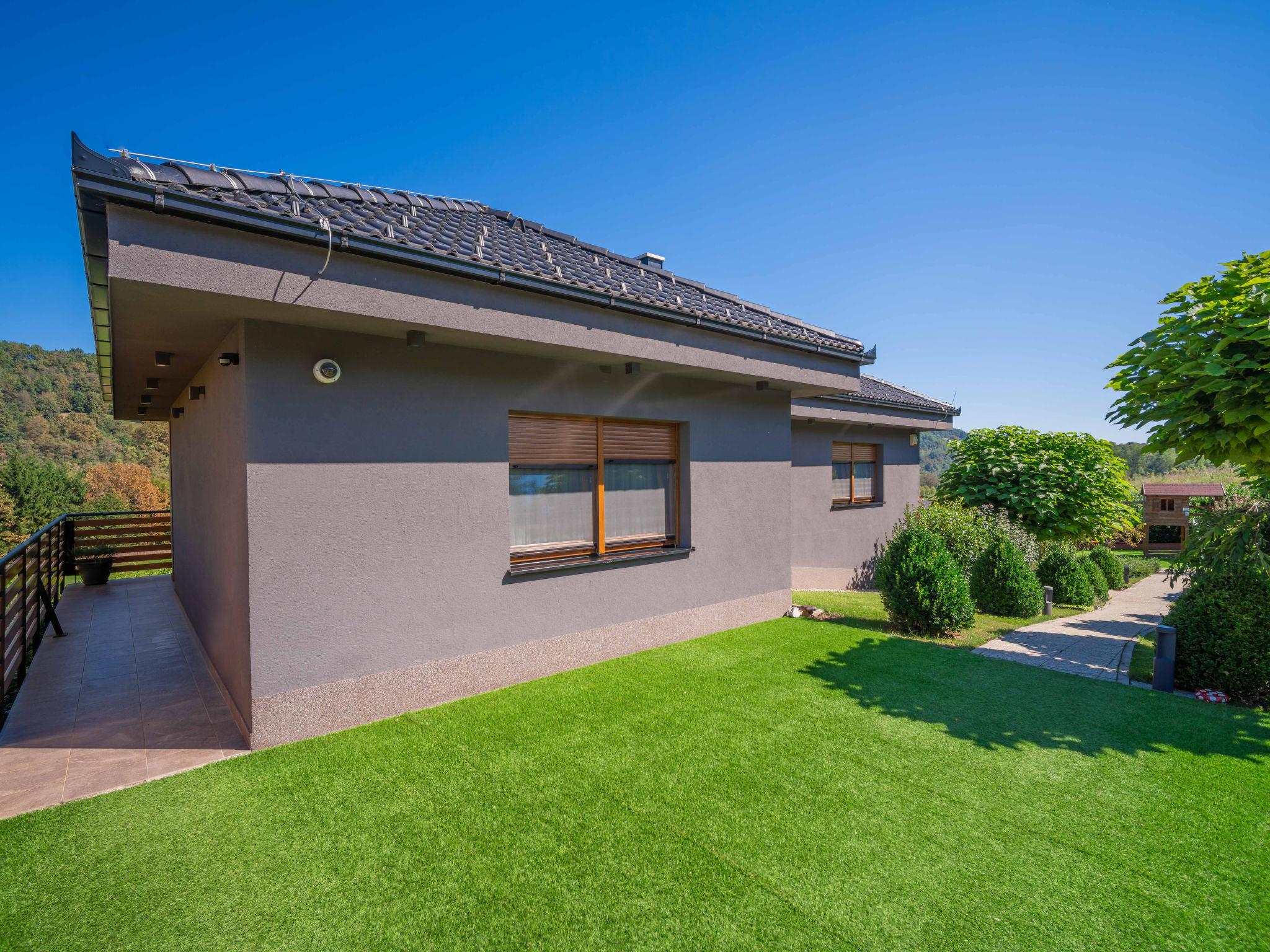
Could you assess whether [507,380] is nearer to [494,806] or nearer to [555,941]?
[494,806]

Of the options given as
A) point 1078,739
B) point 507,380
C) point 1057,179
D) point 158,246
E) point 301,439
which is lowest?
point 1078,739

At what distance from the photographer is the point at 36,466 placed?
3114 cm

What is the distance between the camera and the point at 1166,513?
36.9 metres

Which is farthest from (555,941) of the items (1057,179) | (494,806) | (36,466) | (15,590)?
(36,466)

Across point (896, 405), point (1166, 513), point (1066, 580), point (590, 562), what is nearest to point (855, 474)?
point (896, 405)

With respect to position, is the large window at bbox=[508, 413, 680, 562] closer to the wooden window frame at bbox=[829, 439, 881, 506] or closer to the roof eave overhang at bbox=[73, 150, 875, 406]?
the roof eave overhang at bbox=[73, 150, 875, 406]

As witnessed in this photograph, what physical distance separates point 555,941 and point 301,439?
386 cm

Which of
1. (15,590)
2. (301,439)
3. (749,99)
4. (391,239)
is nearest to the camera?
(391,239)

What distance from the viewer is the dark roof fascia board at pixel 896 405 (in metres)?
11.7

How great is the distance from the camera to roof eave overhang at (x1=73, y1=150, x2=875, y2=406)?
10.4 feet

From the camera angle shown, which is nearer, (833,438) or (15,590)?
(15,590)

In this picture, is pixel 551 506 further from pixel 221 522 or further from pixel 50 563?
pixel 50 563

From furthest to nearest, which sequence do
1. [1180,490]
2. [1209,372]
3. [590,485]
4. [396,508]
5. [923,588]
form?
[1180,490]
[923,588]
[590,485]
[396,508]
[1209,372]

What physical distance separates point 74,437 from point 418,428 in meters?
57.2
